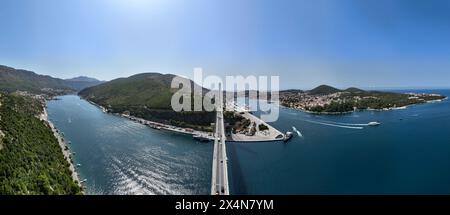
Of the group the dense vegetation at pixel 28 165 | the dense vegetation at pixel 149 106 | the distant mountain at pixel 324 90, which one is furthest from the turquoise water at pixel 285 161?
the distant mountain at pixel 324 90

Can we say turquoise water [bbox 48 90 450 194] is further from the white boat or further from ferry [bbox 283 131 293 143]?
the white boat

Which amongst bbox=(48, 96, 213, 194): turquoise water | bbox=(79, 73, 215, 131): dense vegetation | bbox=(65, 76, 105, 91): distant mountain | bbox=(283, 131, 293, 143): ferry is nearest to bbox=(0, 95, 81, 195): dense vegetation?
bbox=(48, 96, 213, 194): turquoise water

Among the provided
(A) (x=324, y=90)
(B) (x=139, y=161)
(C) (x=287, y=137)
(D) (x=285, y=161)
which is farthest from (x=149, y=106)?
(A) (x=324, y=90)

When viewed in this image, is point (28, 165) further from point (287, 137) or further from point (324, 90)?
point (324, 90)
